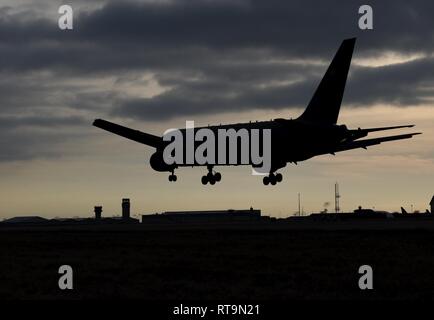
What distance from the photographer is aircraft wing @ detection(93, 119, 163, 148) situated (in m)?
72.1

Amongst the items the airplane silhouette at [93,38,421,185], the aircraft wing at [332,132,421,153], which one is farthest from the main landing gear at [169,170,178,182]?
the aircraft wing at [332,132,421,153]

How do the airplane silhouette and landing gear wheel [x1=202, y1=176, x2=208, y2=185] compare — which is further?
landing gear wheel [x1=202, y1=176, x2=208, y2=185]

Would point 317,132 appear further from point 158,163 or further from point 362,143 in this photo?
point 158,163

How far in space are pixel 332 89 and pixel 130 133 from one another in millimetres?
23013

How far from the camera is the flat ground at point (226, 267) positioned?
28.1 meters

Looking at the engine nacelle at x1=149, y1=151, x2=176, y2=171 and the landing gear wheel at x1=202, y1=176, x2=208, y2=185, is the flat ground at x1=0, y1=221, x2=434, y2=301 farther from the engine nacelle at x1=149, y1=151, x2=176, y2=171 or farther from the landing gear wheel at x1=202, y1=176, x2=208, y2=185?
the landing gear wheel at x1=202, y1=176, x2=208, y2=185

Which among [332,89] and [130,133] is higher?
[332,89]

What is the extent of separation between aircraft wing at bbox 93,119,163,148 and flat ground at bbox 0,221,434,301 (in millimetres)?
20225

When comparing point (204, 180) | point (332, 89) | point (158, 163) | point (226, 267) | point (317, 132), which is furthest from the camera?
point (204, 180)

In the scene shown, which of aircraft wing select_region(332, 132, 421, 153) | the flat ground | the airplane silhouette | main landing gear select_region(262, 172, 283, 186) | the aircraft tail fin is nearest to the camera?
the flat ground

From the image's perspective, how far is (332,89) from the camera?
210 feet

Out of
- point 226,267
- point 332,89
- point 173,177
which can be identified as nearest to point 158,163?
point 173,177
